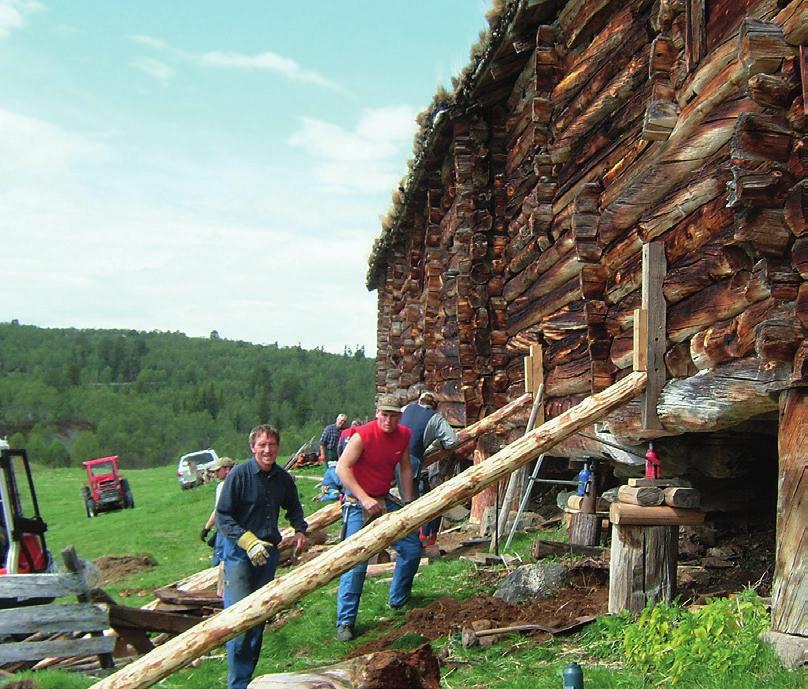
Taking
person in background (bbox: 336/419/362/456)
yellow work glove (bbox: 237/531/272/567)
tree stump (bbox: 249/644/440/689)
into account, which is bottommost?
tree stump (bbox: 249/644/440/689)

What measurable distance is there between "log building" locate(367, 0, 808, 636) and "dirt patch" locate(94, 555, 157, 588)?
745 centimetres

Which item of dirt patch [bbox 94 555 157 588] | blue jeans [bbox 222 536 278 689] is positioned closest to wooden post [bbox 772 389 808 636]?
blue jeans [bbox 222 536 278 689]

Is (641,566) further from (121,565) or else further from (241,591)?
(121,565)

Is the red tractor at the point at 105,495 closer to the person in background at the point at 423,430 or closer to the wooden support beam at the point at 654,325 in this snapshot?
the person in background at the point at 423,430

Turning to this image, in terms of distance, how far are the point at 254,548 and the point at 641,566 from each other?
2630 mm

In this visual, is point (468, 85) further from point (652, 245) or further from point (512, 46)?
point (652, 245)

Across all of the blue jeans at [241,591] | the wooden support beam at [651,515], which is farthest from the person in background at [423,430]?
the wooden support beam at [651,515]

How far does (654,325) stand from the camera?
20.4ft

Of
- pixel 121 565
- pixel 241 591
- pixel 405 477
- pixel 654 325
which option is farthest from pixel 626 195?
pixel 121 565

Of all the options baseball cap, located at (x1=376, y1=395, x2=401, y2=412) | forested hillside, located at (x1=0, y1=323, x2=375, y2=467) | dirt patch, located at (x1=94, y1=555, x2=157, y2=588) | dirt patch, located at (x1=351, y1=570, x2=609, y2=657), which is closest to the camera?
dirt patch, located at (x1=351, y1=570, x2=609, y2=657)

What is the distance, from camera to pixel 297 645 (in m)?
7.62

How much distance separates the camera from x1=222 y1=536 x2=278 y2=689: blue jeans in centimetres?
604

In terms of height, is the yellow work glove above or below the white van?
above

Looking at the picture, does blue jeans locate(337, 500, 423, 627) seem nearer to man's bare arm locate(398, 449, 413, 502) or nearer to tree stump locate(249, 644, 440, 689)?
man's bare arm locate(398, 449, 413, 502)
